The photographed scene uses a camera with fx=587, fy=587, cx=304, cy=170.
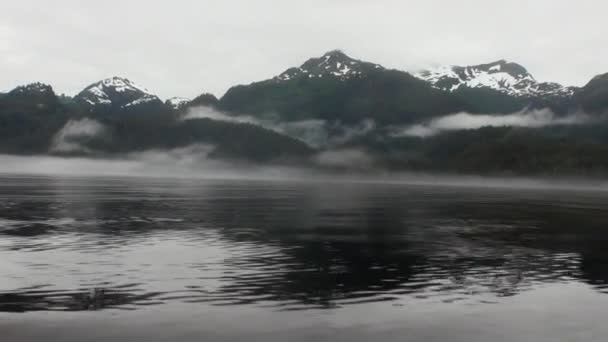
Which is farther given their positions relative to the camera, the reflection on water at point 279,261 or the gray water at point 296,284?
the reflection on water at point 279,261

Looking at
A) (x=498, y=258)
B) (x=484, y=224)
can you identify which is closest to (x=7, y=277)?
(x=498, y=258)

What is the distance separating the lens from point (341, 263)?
51156 millimetres

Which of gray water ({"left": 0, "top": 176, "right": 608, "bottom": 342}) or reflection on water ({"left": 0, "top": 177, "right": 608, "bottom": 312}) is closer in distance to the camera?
gray water ({"left": 0, "top": 176, "right": 608, "bottom": 342})

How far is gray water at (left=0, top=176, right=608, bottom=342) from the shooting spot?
102 ft

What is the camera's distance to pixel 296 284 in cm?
4156

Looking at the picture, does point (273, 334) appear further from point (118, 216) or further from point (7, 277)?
point (118, 216)

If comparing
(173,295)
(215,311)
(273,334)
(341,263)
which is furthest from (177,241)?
(273,334)

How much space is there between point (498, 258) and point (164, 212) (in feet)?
216

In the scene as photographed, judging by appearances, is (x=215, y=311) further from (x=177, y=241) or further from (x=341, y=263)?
(x=177, y=241)

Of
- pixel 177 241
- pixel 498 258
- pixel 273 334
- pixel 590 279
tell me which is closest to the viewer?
pixel 273 334

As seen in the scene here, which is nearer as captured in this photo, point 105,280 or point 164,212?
point 105,280

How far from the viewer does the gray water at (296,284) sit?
31047mm

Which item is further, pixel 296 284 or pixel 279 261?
pixel 279 261

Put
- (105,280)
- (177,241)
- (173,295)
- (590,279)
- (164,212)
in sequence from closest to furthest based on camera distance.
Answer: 1. (173,295)
2. (105,280)
3. (590,279)
4. (177,241)
5. (164,212)
